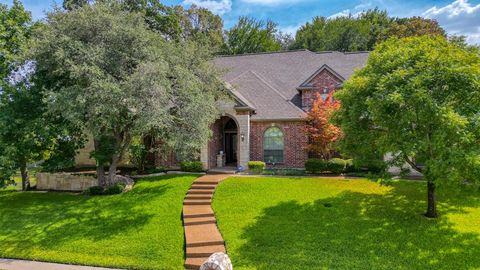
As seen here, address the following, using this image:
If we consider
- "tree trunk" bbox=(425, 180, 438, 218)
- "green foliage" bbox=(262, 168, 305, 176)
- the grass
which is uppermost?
"green foliage" bbox=(262, 168, 305, 176)

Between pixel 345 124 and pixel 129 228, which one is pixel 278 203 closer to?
pixel 345 124

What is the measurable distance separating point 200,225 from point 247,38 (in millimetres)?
42627

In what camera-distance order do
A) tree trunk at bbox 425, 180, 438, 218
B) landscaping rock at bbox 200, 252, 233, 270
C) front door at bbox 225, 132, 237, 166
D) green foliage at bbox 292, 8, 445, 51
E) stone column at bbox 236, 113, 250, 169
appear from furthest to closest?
green foliage at bbox 292, 8, 445, 51 → front door at bbox 225, 132, 237, 166 → stone column at bbox 236, 113, 250, 169 → tree trunk at bbox 425, 180, 438, 218 → landscaping rock at bbox 200, 252, 233, 270

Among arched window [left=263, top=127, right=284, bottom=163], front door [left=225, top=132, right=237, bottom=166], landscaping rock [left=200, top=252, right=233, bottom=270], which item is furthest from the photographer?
front door [left=225, top=132, right=237, bottom=166]

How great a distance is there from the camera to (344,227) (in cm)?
1166

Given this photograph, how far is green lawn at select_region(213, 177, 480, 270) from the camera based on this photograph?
9578mm

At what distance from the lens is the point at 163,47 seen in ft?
54.6

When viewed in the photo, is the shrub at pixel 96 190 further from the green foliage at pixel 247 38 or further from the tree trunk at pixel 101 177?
the green foliage at pixel 247 38

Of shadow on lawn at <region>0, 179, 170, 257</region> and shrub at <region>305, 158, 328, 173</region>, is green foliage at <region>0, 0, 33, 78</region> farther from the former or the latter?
shrub at <region>305, 158, 328, 173</region>

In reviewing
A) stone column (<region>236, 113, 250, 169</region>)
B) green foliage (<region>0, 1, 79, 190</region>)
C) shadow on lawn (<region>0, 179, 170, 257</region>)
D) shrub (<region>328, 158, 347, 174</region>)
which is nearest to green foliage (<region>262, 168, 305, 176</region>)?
shrub (<region>328, 158, 347, 174</region>)

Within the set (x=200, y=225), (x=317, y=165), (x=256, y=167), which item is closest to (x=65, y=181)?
(x=200, y=225)

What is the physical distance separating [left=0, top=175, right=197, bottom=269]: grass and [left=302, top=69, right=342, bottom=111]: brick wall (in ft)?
36.3

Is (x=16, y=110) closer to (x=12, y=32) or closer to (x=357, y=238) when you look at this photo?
(x=12, y=32)

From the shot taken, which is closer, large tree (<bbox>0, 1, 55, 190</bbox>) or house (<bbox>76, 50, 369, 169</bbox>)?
large tree (<bbox>0, 1, 55, 190</bbox>)
